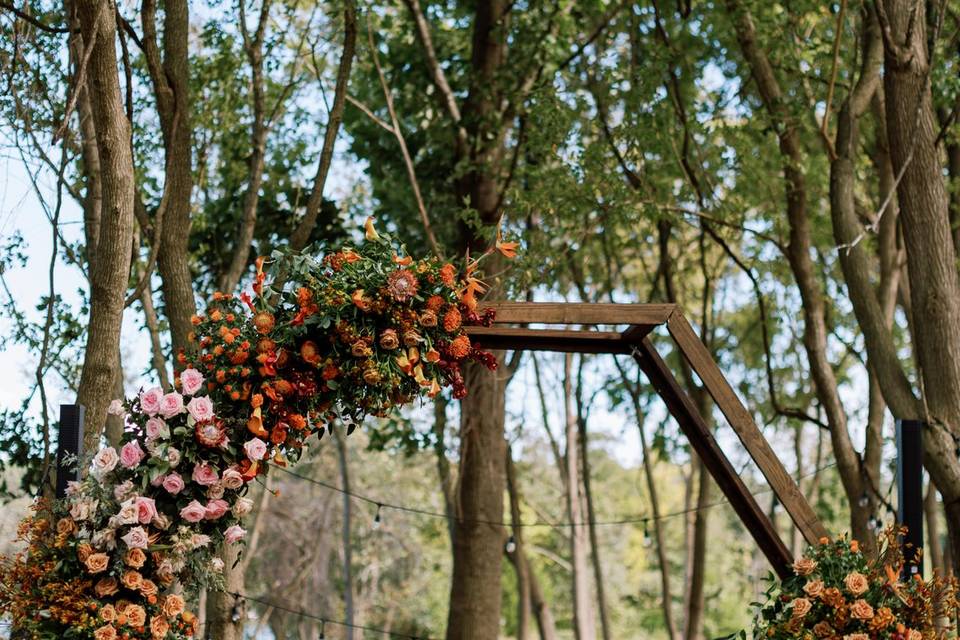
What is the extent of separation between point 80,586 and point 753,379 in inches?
382

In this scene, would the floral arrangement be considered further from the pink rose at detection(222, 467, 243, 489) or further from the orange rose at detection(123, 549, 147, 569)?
the orange rose at detection(123, 549, 147, 569)

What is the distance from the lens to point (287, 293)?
399 cm

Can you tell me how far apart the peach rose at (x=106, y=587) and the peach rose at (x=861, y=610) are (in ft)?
8.57

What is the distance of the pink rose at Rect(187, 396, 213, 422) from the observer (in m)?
3.71

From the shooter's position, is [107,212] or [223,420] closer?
[223,420]

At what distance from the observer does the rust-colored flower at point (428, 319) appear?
387cm

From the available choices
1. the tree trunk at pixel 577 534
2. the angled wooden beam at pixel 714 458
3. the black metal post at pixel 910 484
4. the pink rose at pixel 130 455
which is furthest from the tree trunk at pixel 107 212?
the tree trunk at pixel 577 534

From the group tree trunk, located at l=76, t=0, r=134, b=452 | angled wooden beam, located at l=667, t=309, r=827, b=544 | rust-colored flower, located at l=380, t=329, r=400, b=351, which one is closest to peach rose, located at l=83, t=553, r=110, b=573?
tree trunk, located at l=76, t=0, r=134, b=452

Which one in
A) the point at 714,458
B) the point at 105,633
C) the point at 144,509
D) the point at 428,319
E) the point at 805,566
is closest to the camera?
the point at 105,633

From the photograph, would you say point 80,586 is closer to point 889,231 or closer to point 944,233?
point 944,233

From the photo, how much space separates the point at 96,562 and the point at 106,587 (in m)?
0.11

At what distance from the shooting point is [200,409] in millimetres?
3711

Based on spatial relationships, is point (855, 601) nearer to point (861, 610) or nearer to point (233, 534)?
point (861, 610)

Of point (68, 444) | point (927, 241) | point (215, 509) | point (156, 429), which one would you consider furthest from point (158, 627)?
point (927, 241)
